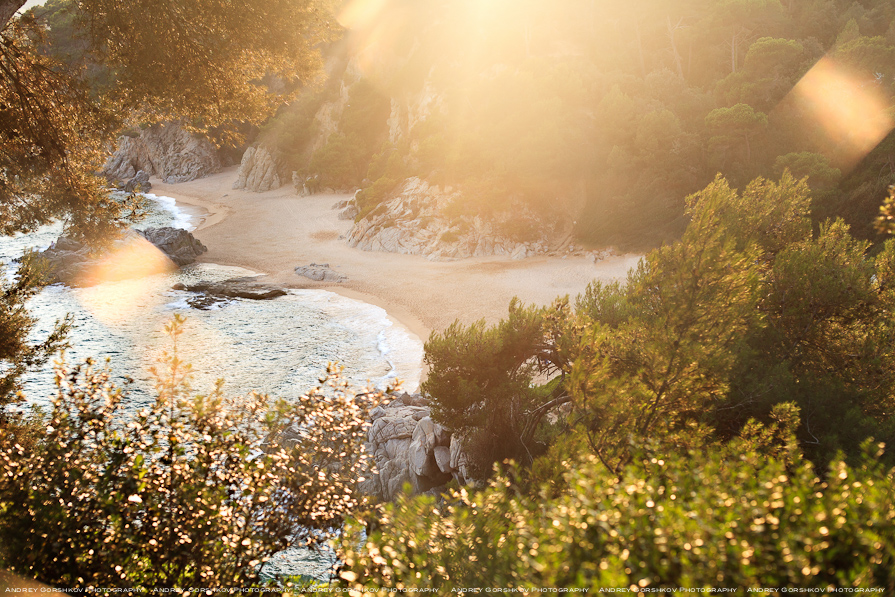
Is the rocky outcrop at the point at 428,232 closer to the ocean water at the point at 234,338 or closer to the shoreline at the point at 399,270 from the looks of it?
the shoreline at the point at 399,270

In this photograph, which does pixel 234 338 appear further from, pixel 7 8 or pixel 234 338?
pixel 7 8

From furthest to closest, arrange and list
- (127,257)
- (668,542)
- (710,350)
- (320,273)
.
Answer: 1. (127,257)
2. (320,273)
3. (710,350)
4. (668,542)

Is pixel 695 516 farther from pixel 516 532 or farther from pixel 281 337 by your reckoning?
pixel 281 337

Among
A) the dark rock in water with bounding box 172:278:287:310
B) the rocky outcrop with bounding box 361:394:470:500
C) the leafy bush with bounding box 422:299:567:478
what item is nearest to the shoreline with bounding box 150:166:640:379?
the dark rock in water with bounding box 172:278:287:310

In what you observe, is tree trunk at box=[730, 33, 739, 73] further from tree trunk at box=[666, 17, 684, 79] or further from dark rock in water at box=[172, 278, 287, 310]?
dark rock in water at box=[172, 278, 287, 310]

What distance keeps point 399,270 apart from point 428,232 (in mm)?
5757

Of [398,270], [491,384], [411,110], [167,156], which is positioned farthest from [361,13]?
[491,384]

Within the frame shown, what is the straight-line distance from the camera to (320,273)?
1284 inches

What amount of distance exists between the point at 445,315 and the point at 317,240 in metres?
21.7

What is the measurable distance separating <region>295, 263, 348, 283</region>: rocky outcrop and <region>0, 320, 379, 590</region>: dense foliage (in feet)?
88.6

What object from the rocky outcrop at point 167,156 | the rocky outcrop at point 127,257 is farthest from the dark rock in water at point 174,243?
the rocky outcrop at point 167,156

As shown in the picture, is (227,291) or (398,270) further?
(398,270)

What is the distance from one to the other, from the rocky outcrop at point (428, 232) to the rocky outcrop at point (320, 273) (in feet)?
19.8

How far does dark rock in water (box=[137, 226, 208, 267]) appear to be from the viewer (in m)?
35.9
